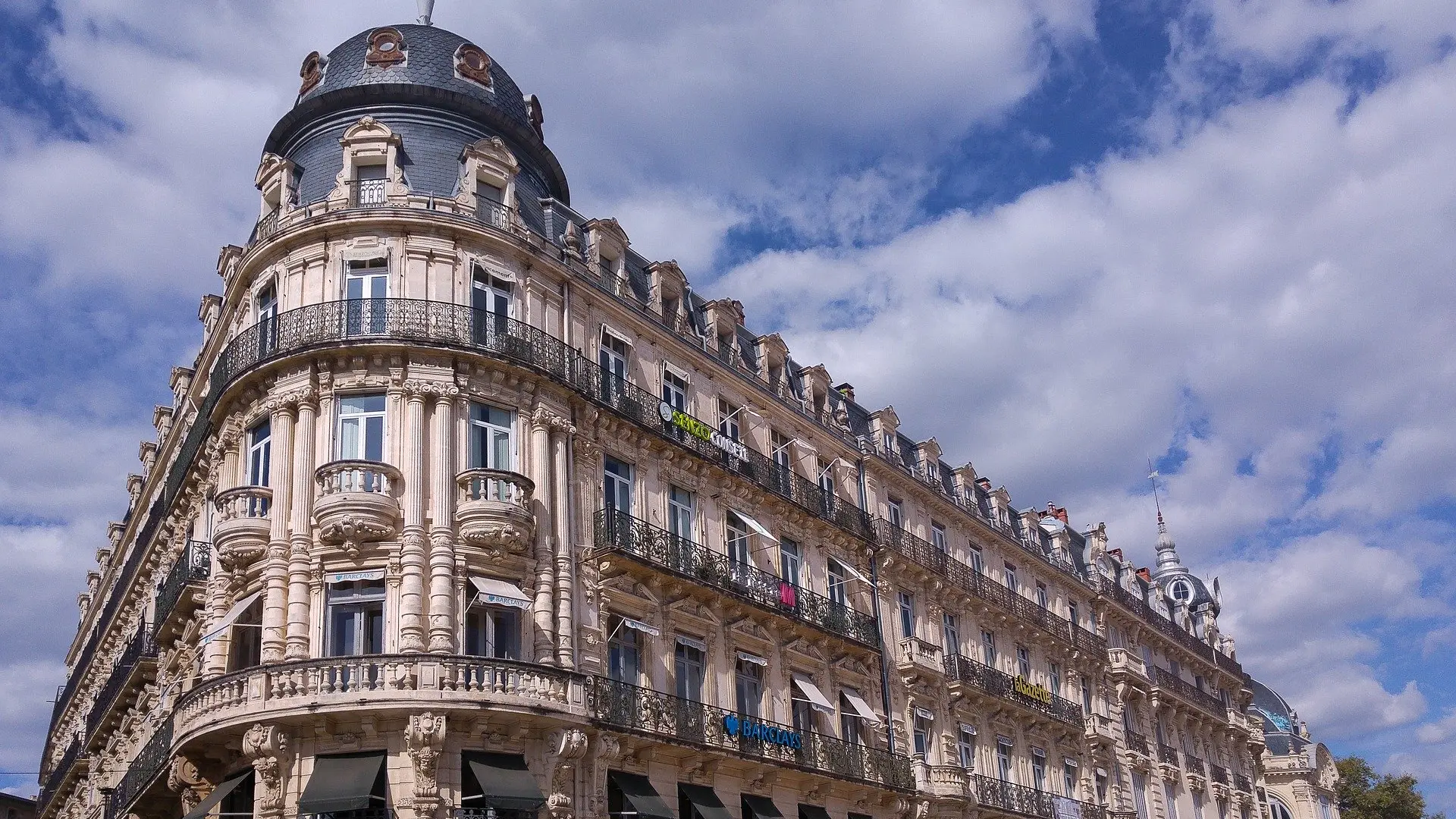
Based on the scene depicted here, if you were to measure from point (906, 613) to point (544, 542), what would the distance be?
15.2m

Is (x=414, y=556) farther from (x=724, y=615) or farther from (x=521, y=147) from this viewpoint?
(x=521, y=147)

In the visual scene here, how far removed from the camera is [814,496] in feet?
115

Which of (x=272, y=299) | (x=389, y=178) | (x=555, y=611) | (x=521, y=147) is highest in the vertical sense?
(x=521, y=147)

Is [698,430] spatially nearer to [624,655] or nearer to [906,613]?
[624,655]

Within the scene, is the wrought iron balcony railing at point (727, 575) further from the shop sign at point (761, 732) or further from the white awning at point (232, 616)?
the white awning at point (232, 616)

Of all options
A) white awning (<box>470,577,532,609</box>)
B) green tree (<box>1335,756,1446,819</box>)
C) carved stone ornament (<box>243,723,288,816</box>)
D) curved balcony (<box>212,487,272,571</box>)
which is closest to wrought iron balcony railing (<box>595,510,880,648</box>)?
white awning (<box>470,577,532,609</box>)

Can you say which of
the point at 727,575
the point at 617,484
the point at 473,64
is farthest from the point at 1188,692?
the point at 473,64

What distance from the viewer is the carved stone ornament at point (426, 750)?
22.2 metres

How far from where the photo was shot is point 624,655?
27.6 m

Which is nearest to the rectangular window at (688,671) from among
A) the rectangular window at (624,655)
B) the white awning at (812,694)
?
the rectangular window at (624,655)

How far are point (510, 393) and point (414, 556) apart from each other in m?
4.12

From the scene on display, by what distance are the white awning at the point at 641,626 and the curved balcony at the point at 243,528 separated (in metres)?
7.00

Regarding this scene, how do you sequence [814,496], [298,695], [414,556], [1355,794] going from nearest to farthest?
[298,695] < [414,556] < [814,496] < [1355,794]

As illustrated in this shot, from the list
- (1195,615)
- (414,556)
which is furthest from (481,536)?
(1195,615)
